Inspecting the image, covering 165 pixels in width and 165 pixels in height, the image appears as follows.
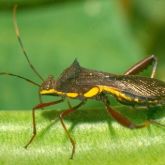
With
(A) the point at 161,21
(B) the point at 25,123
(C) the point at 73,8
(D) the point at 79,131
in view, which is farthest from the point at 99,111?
Result: (A) the point at 161,21

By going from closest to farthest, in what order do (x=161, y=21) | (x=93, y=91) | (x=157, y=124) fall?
(x=157, y=124)
(x=93, y=91)
(x=161, y=21)

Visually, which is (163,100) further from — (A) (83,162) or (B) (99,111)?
(A) (83,162)

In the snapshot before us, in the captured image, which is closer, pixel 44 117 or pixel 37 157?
pixel 37 157

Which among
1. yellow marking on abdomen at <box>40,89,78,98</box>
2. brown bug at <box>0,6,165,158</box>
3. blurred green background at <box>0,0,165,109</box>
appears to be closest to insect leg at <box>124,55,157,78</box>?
brown bug at <box>0,6,165,158</box>

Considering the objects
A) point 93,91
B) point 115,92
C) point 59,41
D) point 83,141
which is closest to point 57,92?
point 93,91

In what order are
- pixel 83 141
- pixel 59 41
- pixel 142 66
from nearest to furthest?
pixel 83 141
pixel 142 66
pixel 59 41

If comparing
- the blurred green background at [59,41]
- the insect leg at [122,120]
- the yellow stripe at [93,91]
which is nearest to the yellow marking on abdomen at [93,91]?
the yellow stripe at [93,91]

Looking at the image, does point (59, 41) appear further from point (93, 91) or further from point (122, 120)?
point (122, 120)

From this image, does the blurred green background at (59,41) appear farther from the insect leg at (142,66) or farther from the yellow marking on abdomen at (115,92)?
the yellow marking on abdomen at (115,92)
